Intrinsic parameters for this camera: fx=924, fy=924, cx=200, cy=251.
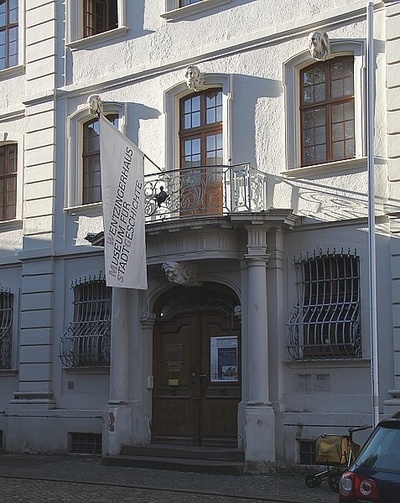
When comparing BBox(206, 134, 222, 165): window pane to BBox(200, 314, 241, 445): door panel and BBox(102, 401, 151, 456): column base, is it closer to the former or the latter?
BBox(200, 314, 241, 445): door panel

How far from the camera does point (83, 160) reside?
65.9ft

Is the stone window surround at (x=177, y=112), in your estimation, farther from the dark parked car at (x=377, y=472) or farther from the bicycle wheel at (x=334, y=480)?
the dark parked car at (x=377, y=472)

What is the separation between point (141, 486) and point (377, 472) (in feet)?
24.2

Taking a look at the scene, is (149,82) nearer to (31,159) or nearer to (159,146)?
(159,146)

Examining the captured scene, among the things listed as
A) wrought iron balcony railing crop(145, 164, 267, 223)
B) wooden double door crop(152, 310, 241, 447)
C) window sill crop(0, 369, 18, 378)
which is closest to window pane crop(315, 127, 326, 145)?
wrought iron balcony railing crop(145, 164, 267, 223)

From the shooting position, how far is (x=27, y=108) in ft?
68.9

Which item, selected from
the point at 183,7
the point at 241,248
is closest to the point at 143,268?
the point at 241,248

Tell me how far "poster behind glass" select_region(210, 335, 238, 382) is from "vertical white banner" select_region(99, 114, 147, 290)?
2.24 metres

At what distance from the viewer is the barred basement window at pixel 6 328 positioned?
2069cm

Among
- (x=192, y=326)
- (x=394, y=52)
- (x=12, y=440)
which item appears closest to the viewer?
(x=394, y=52)

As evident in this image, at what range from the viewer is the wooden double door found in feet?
56.9

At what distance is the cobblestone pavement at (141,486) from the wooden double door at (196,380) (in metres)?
1.58

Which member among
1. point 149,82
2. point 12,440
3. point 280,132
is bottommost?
point 12,440

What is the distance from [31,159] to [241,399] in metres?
7.57
